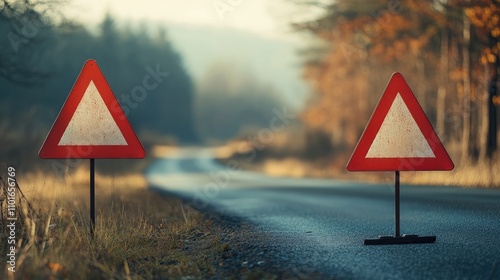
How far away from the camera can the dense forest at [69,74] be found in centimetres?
1745

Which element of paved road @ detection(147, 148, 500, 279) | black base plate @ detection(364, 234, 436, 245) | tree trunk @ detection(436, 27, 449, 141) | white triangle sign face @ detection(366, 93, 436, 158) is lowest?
paved road @ detection(147, 148, 500, 279)

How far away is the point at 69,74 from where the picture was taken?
4612cm

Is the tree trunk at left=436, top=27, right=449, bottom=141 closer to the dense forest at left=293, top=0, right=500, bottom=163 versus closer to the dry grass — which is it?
the dense forest at left=293, top=0, right=500, bottom=163

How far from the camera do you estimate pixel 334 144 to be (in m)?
40.4

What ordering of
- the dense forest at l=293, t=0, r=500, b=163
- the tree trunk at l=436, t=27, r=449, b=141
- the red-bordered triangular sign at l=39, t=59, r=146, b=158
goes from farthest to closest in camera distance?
the tree trunk at l=436, t=27, r=449, b=141, the dense forest at l=293, t=0, r=500, b=163, the red-bordered triangular sign at l=39, t=59, r=146, b=158

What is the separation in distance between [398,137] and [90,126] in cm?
314

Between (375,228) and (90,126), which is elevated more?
(90,126)

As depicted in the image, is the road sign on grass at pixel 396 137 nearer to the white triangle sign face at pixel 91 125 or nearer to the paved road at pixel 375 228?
the paved road at pixel 375 228

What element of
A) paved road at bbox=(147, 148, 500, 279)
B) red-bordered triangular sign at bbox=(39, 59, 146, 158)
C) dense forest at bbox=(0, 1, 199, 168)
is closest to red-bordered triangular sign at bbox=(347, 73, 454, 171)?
paved road at bbox=(147, 148, 500, 279)

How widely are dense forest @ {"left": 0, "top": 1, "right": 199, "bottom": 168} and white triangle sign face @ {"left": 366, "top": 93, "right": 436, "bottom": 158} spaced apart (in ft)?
32.4

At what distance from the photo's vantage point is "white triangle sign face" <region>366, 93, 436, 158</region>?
7965mm

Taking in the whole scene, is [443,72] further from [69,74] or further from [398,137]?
[398,137]

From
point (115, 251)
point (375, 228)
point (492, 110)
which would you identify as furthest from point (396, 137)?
point (492, 110)

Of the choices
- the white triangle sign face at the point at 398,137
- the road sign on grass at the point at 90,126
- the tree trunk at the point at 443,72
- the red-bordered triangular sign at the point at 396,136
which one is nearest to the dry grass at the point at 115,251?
the road sign on grass at the point at 90,126
